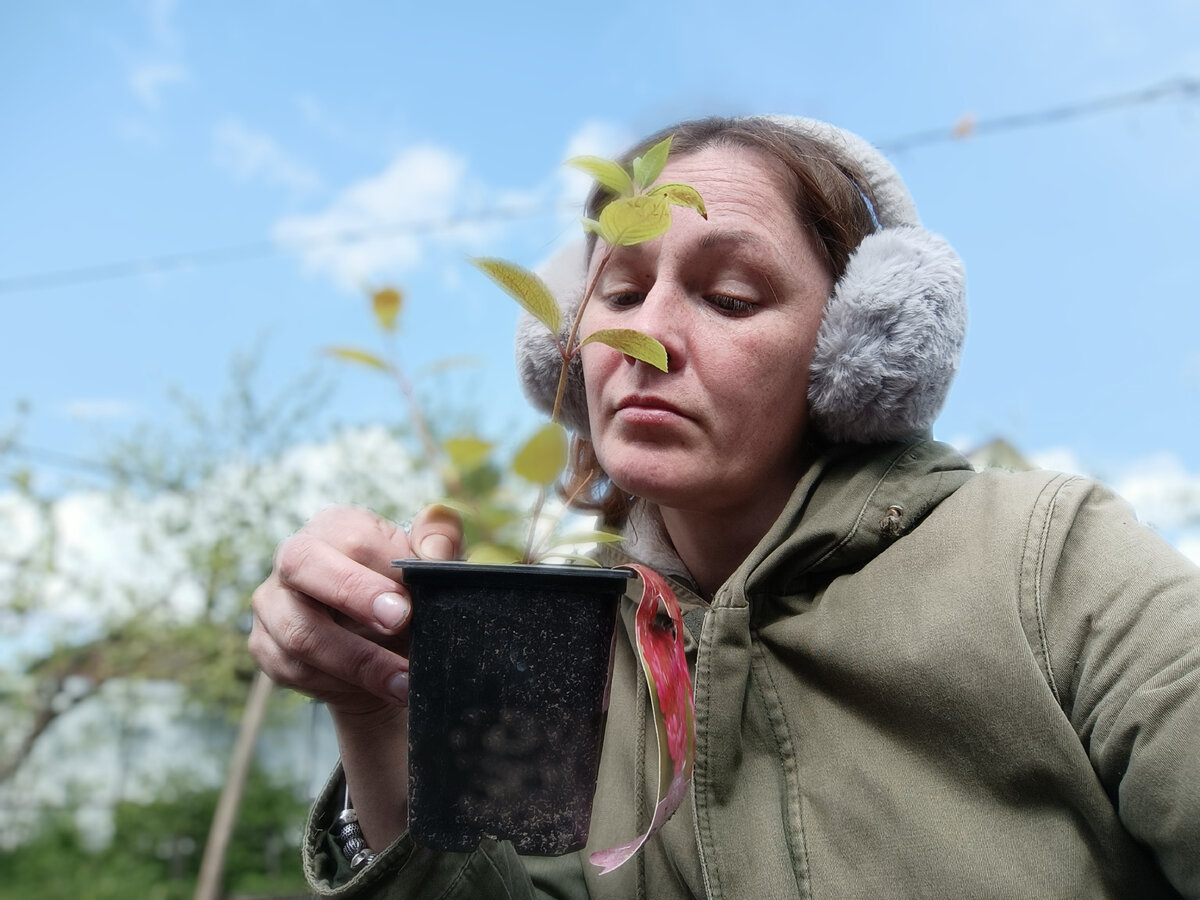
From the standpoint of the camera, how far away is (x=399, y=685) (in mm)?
992

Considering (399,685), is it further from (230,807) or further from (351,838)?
(230,807)

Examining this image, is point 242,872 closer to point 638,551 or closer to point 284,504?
point 284,504

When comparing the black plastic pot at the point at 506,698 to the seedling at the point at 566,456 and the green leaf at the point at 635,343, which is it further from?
the green leaf at the point at 635,343

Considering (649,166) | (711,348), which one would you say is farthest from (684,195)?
(711,348)

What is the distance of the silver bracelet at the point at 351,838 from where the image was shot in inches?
45.9

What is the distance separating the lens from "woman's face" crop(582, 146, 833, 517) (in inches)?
43.9

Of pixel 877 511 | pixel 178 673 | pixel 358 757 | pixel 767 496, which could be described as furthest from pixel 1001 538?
Result: pixel 178 673

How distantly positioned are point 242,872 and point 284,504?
13.4ft

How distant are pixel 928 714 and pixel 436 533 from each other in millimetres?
603

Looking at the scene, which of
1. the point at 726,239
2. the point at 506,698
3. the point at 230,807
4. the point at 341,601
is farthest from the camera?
the point at 230,807

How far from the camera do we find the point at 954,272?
1195 millimetres

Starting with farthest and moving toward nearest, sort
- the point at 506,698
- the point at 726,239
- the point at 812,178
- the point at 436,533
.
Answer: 1. the point at 812,178
2. the point at 726,239
3. the point at 436,533
4. the point at 506,698

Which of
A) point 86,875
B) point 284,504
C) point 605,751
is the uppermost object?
point 605,751

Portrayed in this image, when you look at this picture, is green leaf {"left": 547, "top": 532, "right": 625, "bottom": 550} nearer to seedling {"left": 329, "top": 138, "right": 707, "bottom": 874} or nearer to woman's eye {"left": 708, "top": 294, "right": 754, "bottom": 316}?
seedling {"left": 329, "top": 138, "right": 707, "bottom": 874}
